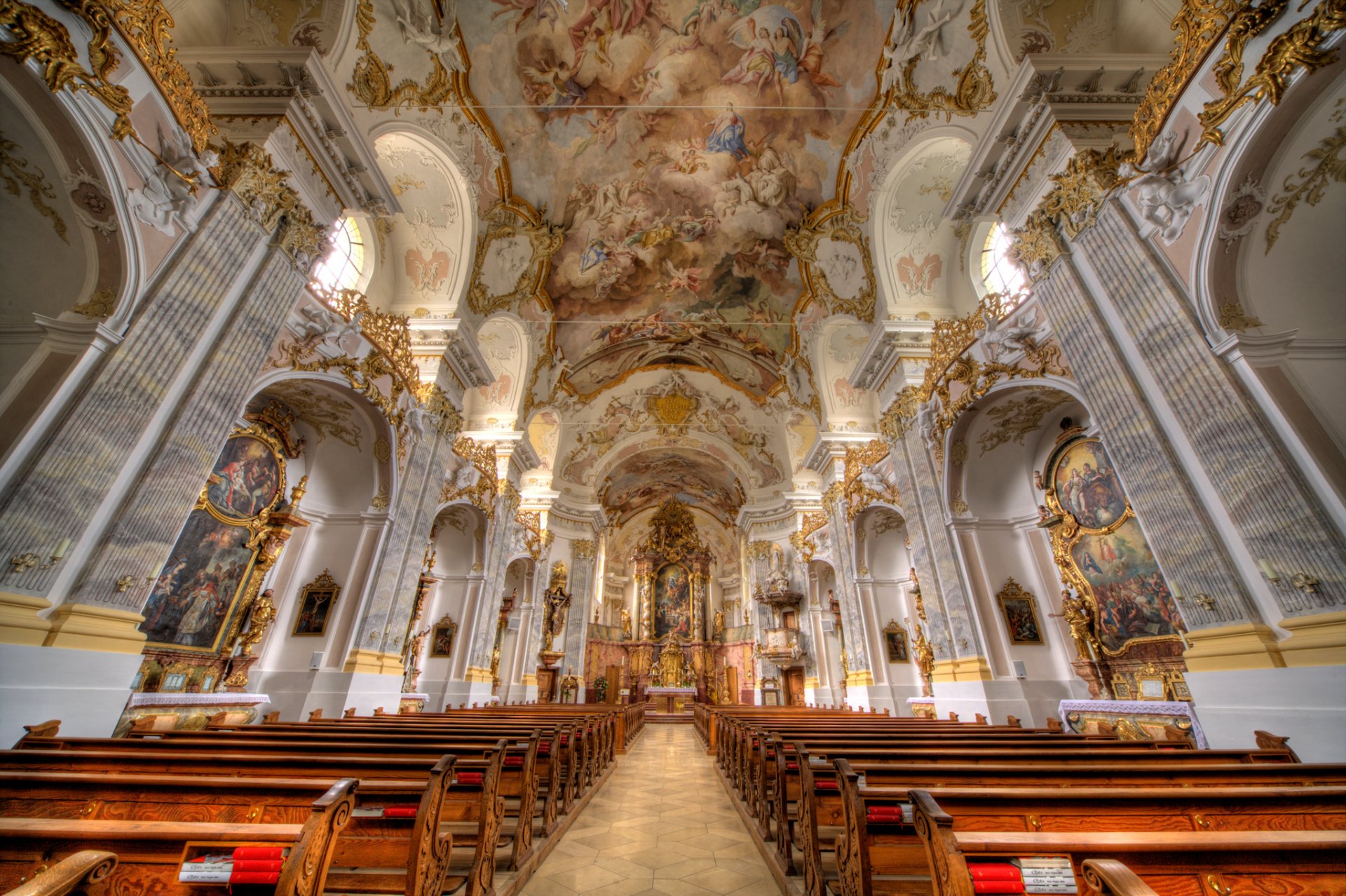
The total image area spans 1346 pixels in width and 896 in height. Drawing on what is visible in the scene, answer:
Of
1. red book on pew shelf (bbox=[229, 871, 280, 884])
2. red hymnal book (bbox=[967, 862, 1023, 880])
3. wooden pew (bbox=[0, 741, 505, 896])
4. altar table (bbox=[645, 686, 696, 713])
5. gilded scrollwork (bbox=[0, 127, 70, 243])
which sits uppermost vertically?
gilded scrollwork (bbox=[0, 127, 70, 243])

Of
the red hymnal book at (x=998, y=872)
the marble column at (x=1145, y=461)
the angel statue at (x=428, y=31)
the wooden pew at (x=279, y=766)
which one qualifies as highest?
the angel statue at (x=428, y=31)

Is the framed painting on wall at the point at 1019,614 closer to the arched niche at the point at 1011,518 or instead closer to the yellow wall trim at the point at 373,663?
the arched niche at the point at 1011,518

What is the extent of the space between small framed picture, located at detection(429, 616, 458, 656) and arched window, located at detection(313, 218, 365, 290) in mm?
7830

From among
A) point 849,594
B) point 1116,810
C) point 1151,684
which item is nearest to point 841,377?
point 849,594

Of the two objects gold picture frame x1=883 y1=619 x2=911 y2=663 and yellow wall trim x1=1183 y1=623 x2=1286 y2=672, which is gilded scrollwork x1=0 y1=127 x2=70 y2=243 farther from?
gold picture frame x1=883 y1=619 x2=911 y2=663

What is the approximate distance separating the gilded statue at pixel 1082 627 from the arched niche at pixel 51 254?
39.5 ft

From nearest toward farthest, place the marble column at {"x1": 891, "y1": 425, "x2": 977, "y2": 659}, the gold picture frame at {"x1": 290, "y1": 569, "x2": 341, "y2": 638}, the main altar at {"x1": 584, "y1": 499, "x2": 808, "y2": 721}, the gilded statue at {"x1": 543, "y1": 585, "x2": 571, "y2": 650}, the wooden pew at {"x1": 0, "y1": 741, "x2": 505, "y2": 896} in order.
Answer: the wooden pew at {"x1": 0, "y1": 741, "x2": 505, "y2": 896}, the gold picture frame at {"x1": 290, "y1": 569, "x2": 341, "y2": 638}, the marble column at {"x1": 891, "y1": 425, "x2": 977, "y2": 659}, the gilded statue at {"x1": 543, "y1": 585, "x2": 571, "y2": 650}, the main altar at {"x1": 584, "y1": 499, "x2": 808, "y2": 721}

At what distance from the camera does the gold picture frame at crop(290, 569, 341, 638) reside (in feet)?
26.3

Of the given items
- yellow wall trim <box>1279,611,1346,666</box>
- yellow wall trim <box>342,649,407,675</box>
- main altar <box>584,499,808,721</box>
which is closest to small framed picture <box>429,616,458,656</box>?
yellow wall trim <box>342,649,407,675</box>

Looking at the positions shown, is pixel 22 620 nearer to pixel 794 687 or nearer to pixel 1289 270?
pixel 1289 270

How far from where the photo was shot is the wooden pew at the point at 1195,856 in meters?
1.37

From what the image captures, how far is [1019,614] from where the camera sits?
26.2ft

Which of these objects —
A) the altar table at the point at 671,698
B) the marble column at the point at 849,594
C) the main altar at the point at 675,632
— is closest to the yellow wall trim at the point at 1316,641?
the marble column at the point at 849,594

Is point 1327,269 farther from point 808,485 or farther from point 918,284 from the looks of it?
point 808,485
